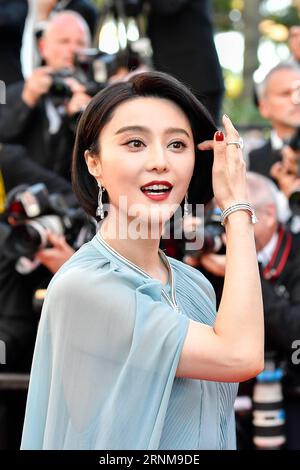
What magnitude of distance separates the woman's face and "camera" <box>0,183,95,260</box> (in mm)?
2169

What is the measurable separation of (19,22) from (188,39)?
1.00m

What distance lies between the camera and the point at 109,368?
2.02 metres

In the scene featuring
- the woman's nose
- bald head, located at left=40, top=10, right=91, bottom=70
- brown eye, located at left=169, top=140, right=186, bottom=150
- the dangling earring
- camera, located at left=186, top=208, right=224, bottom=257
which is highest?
bald head, located at left=40, top=10, right=91, bottom=70

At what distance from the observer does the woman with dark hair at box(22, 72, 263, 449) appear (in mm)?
2018

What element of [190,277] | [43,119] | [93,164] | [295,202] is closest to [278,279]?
[295,202]

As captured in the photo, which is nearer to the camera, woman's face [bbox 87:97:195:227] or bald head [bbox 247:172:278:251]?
woman's face [bbox 87:97:195:227]

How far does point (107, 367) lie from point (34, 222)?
8.17 ft

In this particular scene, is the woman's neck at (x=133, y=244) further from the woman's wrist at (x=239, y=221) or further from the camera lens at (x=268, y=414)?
the camera lens at (x=268, y=414)

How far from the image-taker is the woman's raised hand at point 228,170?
2186 millimetres

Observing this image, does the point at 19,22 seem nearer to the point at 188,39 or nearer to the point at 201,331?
the point at 188,39

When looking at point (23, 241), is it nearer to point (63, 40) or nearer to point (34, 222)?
point (34, 222)

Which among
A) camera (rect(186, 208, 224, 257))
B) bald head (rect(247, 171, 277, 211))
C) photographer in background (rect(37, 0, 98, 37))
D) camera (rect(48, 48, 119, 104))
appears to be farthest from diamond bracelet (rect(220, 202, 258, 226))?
photographer in background (rect(37, 0, 98, 37))

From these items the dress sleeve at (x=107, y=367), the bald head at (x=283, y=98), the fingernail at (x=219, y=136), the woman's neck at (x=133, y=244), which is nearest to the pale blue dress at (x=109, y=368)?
the dress sleeve at (x=107, y=367)

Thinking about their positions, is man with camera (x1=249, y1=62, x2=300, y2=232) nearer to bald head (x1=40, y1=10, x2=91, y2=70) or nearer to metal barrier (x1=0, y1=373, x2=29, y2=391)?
bald head (x1=40, y1=10, x2=91, y2=70)
